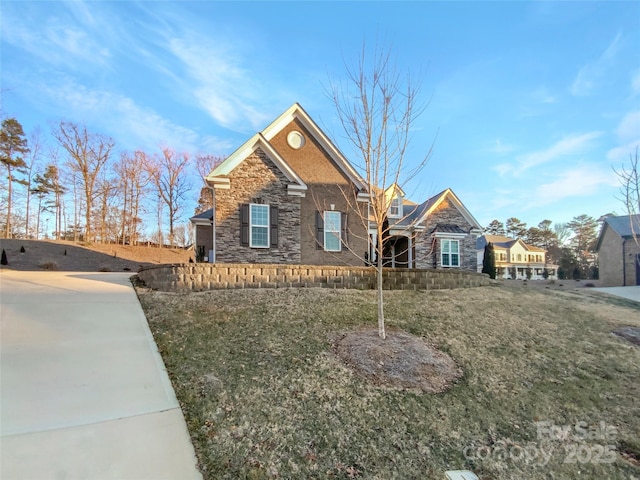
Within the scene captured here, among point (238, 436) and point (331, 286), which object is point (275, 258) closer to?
point (331, 286)

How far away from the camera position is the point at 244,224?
479 inches

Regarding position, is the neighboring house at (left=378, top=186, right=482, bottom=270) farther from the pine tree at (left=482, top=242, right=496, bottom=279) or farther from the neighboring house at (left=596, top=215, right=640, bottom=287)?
the neighboring house at (left=596, top=215, right=640, bottom=287)

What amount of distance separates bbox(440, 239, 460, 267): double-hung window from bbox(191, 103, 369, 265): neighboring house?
253 inches

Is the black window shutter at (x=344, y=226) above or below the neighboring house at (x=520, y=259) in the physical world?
above

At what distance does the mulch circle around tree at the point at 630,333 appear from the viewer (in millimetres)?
6852

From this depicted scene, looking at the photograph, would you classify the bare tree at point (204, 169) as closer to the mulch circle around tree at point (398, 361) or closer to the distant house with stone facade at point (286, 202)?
the distant house with stone facade at point (286, 202)

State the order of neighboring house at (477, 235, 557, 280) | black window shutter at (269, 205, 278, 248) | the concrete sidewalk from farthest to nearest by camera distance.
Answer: neighboring house at (477, 235, 557, 280) → black window shutter at (269, 205, 278, 248) → the concrete sidewalk

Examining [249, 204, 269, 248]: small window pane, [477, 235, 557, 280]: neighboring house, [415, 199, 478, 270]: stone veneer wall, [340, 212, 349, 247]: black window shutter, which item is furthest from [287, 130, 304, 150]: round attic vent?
[477, 235, 557, 280]: neighboring house

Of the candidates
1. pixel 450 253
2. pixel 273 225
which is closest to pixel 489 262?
pixel 450 253

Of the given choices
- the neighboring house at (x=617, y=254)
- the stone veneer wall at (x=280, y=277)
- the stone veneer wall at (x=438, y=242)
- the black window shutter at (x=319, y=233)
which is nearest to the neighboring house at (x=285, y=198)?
the black window shutter at (x=319, y=233)

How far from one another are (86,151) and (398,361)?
3353cm

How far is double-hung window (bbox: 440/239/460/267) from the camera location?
18.0 metres

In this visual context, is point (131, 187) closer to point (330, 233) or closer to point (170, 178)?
point (170, 178)

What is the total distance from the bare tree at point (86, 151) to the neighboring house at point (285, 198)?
23076 millimetres
